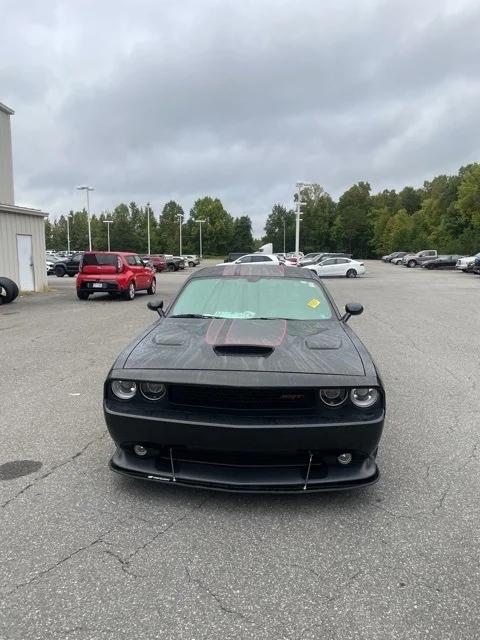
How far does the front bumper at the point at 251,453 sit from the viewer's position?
294cm

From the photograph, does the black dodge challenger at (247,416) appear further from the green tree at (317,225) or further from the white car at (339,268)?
the green tree at (317,225)

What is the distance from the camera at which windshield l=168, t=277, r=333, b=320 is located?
445 cm

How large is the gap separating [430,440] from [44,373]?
16.3 ft

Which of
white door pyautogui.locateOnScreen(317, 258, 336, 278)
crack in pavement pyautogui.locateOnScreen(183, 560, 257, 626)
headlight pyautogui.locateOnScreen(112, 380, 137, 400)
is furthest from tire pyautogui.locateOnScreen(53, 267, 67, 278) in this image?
crack in pavement pyautogui.locateOnScreen(183, 560, 257, 626)

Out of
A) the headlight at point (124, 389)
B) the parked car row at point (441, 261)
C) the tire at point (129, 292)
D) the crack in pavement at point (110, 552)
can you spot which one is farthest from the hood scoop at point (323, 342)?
the parked car row at point (441, 261)

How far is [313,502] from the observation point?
128 inches

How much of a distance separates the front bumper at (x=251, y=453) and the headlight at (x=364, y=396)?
110mm

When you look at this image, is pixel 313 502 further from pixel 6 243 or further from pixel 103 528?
pixel 6 243

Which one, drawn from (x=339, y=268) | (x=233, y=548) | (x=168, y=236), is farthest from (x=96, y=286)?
(x=168, y=236)

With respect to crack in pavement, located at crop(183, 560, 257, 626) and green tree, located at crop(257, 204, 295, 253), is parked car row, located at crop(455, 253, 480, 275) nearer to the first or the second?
crack in pavement, located at crop(183, 560, 257, 626)

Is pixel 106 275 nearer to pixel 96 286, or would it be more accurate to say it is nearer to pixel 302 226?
pixel 96 286

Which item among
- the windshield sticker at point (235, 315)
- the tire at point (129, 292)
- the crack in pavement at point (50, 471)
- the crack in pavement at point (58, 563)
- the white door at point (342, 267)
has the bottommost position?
the crack in pavement at point (58, 563)

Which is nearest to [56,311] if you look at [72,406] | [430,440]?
[72,406]

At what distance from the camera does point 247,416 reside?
3.02 m
